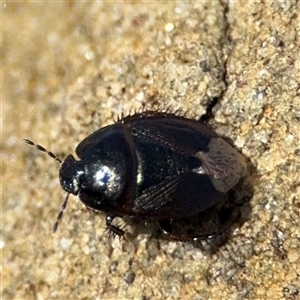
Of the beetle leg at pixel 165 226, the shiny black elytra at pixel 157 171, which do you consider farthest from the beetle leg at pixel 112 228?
the beetle leg at pixel 165 226

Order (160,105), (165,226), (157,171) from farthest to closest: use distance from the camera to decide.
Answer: (160,105) → (165,226) → (157,171)

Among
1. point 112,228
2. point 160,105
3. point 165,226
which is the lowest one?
point 112,228

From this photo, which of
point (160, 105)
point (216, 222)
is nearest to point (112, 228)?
point (216, 222)

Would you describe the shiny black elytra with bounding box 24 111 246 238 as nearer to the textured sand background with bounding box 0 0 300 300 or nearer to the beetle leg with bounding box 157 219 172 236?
the beetle leg with bounding box 157 219 172 236

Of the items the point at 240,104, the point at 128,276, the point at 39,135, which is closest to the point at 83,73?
the point at 39,135

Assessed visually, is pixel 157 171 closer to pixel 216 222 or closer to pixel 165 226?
pixel 165 226

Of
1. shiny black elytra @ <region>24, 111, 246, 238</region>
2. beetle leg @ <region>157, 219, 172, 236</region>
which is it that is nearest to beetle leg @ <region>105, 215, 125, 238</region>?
shiny black elytra @ <region>24, 111, 246, 238</region>

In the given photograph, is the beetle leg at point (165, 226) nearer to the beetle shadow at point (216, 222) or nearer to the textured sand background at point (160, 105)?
the beetle shadow at point (216, 222)

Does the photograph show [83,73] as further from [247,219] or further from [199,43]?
[247,219]
